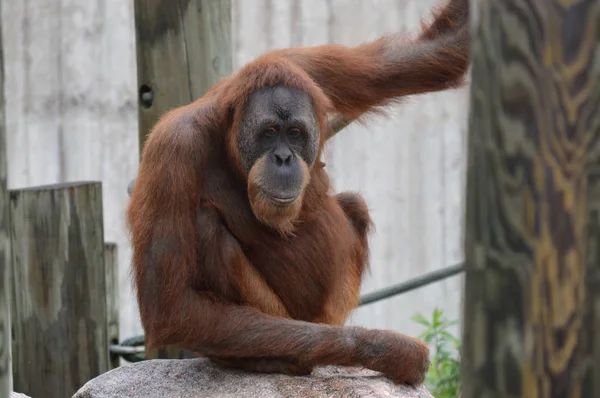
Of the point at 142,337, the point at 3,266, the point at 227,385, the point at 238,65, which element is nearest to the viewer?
the point at 3,266

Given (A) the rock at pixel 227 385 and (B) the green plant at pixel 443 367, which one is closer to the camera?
(A) the rock at pixel 227 385

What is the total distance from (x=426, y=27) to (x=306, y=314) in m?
1.27

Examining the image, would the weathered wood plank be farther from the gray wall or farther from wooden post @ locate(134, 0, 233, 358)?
the gray wall

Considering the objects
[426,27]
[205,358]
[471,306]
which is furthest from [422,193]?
[471,306]

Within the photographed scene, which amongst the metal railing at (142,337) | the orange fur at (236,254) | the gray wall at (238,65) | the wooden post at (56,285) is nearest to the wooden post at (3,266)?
the orange fur at (236,254)

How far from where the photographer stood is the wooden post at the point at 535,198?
50.4 inches

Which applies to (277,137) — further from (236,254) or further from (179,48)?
(179,48)

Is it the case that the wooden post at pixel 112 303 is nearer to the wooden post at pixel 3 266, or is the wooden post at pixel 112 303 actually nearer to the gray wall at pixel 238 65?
the wooden post at pixel 3 266

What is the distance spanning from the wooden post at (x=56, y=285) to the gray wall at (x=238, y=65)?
348 centimetres

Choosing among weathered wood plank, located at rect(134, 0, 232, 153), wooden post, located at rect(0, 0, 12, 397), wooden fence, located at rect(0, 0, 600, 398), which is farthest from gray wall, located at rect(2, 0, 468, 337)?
wooden fence, located at rect(0, 0, 600, 398)

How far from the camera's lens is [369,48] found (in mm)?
3811

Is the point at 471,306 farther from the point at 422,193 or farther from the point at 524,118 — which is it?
the point at 422,193

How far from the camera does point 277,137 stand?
319 centimetres

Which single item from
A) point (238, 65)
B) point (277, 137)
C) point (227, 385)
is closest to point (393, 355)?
point (227, 385)
